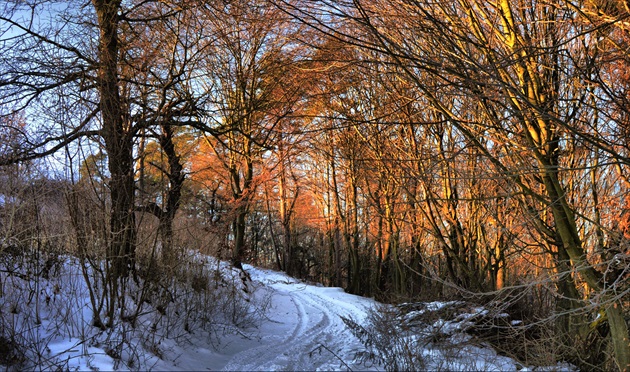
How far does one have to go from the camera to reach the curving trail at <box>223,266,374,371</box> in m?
6.00

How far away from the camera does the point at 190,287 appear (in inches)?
298

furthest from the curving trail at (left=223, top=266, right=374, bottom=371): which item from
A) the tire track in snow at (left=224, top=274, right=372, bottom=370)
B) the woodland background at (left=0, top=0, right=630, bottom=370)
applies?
the woodland background at (left=0, top=0, right=630, bottom=370)

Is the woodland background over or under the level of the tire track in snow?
over

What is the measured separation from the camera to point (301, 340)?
7.57 m

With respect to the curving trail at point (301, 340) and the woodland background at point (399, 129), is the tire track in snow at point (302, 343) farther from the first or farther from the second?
the woodland background at point (399, 129)

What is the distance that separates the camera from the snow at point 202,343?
465cm

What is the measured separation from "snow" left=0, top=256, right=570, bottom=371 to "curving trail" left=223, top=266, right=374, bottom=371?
0.05 feet

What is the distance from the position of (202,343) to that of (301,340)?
1857mm

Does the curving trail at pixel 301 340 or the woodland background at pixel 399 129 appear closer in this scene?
the woodland background at pixel 399 129

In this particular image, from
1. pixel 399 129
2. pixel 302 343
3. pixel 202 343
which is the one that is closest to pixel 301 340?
pixel 302 343

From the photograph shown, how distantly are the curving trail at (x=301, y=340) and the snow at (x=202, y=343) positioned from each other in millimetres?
16

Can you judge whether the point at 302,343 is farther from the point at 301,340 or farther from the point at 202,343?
the point at 202,343

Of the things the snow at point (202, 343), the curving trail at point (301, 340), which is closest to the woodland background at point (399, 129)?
the snow at point (202, 343)

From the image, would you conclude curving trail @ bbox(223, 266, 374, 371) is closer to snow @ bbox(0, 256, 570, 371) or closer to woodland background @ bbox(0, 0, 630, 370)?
snow @ bbox(0, 256, 570, 371)
